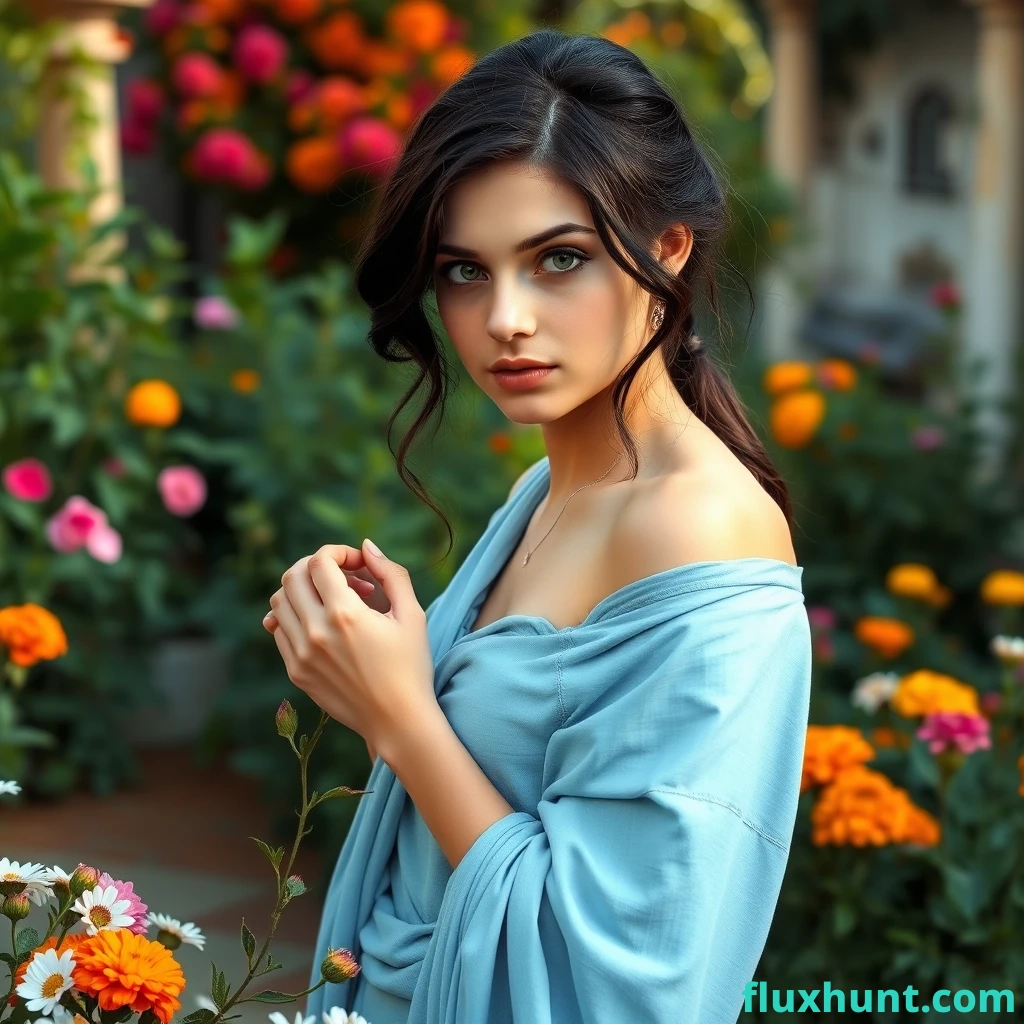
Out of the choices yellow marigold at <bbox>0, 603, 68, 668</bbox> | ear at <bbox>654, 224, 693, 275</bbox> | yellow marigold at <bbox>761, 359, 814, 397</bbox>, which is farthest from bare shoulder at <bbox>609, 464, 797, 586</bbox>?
yellow marigold at <bbox>761, 359, 814, 397</bbox>

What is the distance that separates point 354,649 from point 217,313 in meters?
3.23

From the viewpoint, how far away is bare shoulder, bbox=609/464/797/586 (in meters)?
1.29

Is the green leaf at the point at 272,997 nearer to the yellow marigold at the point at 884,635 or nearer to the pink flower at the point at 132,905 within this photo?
the pink flower at the point at 132,905

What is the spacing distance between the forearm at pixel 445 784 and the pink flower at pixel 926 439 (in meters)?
3.15

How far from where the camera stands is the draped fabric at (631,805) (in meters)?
1.20

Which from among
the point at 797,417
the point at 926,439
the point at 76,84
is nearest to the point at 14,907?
the point at 797,417

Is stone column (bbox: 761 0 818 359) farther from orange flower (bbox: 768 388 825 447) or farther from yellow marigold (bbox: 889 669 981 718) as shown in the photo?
yellow marigold (bbox: 889 669 981 718)

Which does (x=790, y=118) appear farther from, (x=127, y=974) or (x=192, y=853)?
(x=127, y=974)

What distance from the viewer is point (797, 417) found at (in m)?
3.89

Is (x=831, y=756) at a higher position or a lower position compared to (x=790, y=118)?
lower

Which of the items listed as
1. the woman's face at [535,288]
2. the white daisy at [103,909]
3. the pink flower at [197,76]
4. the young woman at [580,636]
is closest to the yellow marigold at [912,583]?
the young woman at [580,636]

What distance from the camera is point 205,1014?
45.3 inches

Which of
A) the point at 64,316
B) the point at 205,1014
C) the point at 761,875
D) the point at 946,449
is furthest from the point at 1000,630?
the point at 205,1014

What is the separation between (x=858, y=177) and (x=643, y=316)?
34.2 ft
